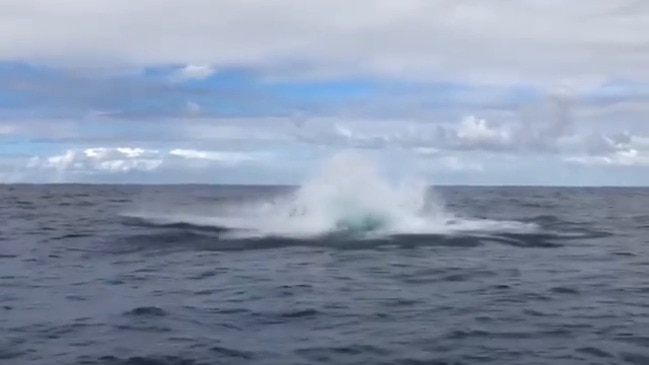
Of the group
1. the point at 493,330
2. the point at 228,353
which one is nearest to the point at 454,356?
the point at 493,330

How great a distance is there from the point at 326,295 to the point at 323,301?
4.11 ft

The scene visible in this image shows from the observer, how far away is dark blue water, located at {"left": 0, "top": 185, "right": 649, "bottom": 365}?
1864cm

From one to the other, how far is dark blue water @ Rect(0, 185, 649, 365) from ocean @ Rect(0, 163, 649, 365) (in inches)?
2.8

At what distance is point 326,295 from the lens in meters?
26.7

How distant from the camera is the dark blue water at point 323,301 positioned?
61.2ft

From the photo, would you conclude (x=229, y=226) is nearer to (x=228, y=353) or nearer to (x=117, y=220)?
(x=117, y=220)

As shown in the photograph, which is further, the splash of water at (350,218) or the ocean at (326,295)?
the splash of water at (350,218)

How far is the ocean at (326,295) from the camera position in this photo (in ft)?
61.6

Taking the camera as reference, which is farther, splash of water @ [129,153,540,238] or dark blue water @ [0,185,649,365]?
splash of water @ [129,153,540,238]

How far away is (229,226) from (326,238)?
35.0 ft

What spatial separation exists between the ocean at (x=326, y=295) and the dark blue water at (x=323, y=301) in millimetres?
70

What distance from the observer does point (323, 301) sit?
2547cm

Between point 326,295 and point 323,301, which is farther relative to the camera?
point 326,295

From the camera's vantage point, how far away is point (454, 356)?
18094mm
